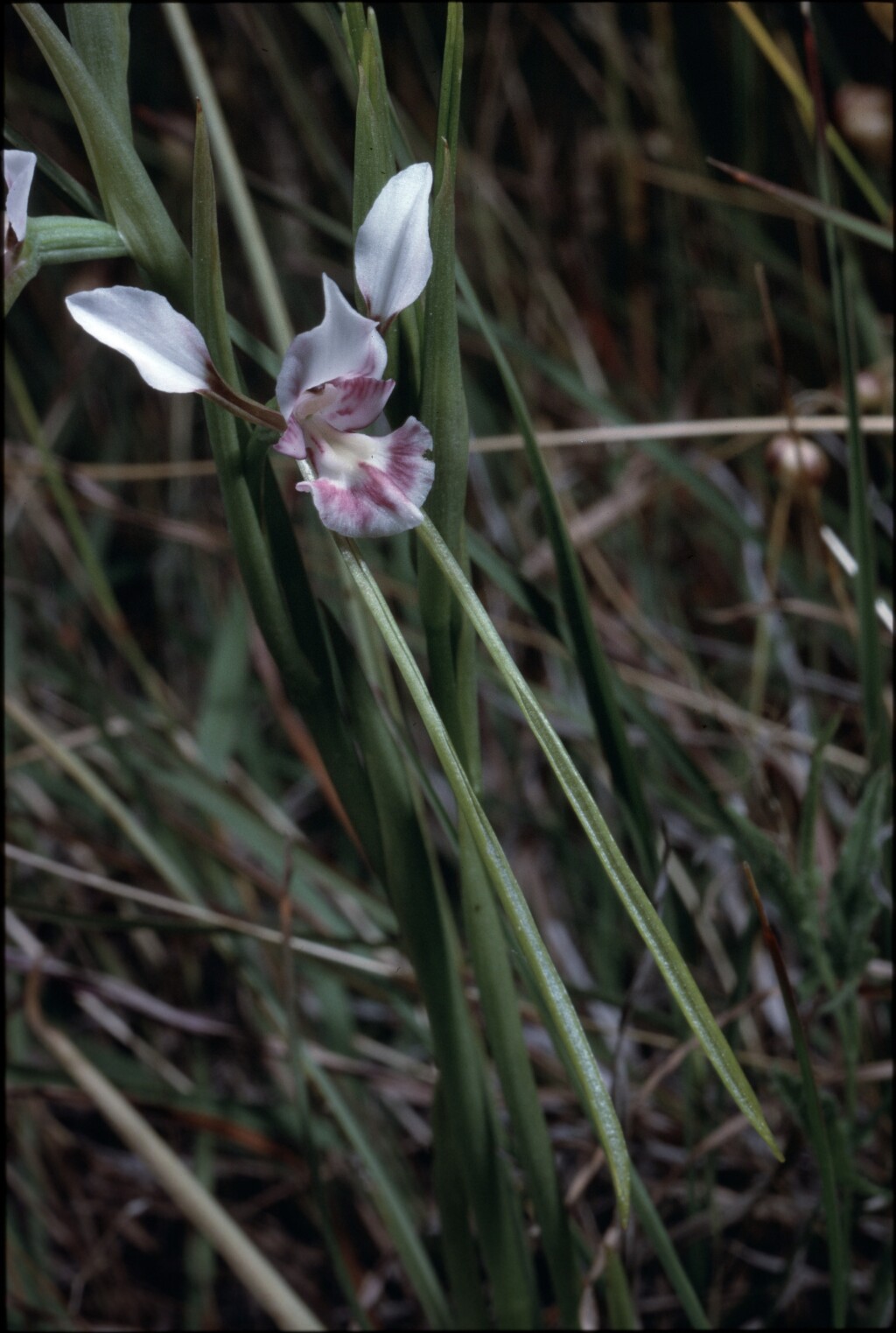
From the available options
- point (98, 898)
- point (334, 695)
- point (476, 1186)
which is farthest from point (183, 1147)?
point (334, 695)

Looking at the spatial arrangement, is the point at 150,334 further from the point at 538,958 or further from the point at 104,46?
the point at 538,958

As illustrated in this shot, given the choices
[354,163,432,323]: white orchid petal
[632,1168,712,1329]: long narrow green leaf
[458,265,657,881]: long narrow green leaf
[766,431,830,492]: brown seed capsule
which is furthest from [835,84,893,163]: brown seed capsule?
[632,1168,712,1329]: long narrow green leaf

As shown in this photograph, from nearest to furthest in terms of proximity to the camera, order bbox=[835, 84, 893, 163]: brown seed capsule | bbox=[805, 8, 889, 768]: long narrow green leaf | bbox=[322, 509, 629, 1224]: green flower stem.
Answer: bbox=[322, 509, 629, 1224]: green flower stem → bbox=[805, 8, 889, 768]: long narrow green leaf → bbox=[835, 84, 893, 163]: brown seed capsule

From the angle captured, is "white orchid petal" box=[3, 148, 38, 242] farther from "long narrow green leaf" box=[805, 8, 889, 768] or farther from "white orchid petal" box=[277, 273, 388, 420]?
"long narrow green leaf" box=[805, 8, 889, 768]

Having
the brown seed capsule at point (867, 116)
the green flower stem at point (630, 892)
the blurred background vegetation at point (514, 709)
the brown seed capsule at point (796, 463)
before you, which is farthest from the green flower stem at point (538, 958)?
the brown seed capsule at point (867, 116)

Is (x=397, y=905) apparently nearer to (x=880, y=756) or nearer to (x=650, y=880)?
(x=650, y=880)

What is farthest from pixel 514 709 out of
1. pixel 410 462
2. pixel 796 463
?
pixel 410 462
